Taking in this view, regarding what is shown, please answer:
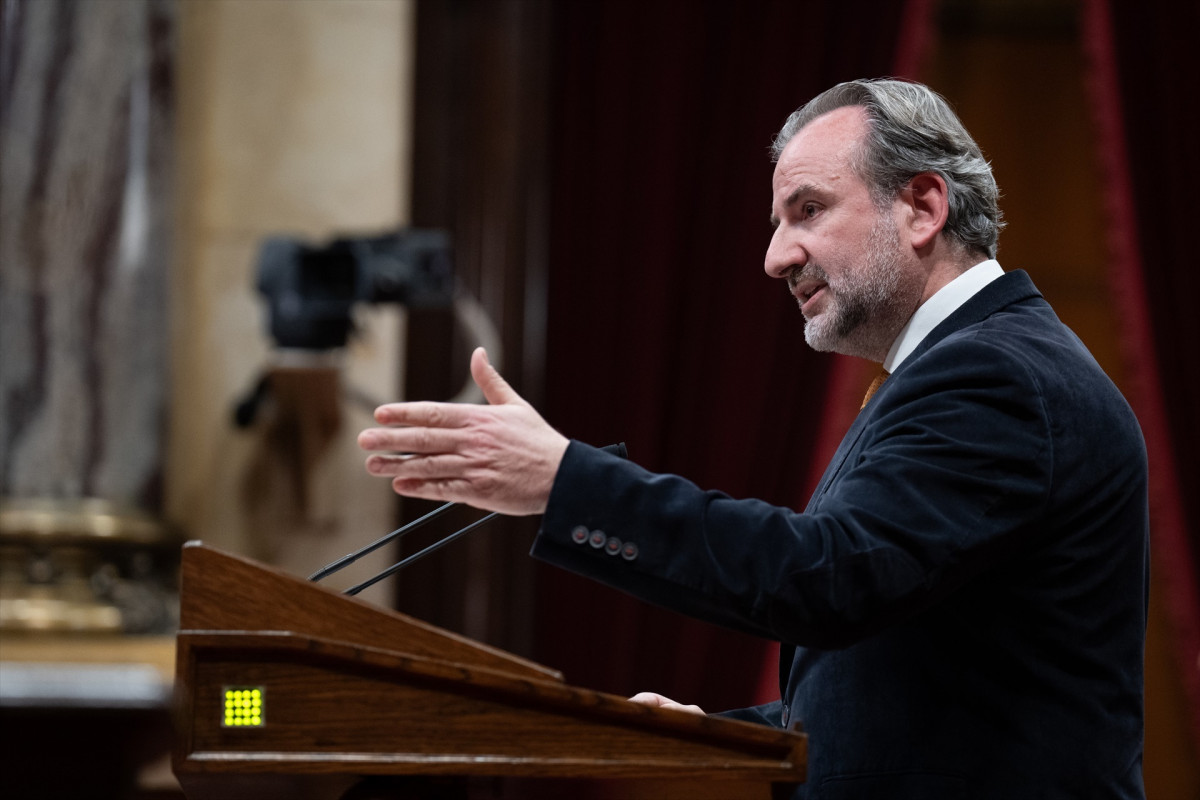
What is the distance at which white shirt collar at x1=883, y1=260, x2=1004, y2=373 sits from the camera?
159cm

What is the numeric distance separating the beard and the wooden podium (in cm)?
62

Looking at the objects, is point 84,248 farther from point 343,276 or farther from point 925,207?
point 925,207

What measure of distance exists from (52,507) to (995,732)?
2307 millimetres

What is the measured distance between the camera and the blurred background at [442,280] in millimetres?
2990

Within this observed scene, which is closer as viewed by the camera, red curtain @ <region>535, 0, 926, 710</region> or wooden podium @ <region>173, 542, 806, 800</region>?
wooden podium @ <region>173, 542, 806, 800</region>

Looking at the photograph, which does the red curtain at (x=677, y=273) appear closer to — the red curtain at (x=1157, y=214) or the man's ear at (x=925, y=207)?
the red curtain at (x=1157, y=214)

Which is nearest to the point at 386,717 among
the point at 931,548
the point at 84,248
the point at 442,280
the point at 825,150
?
the point at 931,548

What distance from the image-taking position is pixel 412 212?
3352 mm

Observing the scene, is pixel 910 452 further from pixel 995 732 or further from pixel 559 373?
pixel 559 373

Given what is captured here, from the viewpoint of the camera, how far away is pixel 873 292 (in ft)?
5.28

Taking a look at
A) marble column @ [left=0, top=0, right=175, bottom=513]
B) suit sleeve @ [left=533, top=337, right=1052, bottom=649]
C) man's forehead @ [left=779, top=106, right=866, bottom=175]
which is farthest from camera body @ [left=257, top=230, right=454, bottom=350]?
suit sleeve @ [left=533, top=337, right=1052, bottom=649]

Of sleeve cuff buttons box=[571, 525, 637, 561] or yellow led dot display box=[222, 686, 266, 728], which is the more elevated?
sleeve cuff buttons box=[571, 525, 637, 561]

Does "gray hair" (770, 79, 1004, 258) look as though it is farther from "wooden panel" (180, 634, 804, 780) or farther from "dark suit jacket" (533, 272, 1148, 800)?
"wooden panel" (180, 634, 804, 780)

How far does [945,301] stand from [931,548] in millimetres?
458
